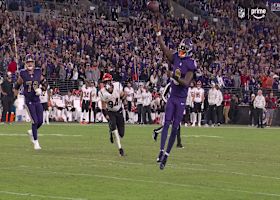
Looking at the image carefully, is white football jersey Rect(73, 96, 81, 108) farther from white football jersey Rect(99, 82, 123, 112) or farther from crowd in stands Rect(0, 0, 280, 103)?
white football jersey Rect(99, 82, 123, 112)

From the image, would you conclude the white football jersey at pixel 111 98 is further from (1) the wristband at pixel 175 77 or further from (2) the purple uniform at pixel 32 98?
(1) the wristband at pixel 175 77

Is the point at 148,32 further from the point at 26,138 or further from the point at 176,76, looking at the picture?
the point at 176,76

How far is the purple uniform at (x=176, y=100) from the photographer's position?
1688 cm

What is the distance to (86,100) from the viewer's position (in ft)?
129

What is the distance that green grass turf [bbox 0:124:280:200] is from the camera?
13.0m

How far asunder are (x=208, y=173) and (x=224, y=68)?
31.4m

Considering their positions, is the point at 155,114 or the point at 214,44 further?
the point at 214,44

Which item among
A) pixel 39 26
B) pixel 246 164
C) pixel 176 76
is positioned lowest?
pixel 246 164

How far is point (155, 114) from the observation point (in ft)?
138

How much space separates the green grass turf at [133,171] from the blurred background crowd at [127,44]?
16510 millimetres

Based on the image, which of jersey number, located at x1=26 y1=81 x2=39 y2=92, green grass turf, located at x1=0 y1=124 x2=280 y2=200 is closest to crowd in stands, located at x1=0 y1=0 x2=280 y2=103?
green grass turf, located at x1=0 y1=124 x2=280 y2=200

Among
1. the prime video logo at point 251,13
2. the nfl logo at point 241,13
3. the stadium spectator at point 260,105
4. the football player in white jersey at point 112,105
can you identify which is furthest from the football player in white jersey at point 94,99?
the football player in white jersey at point 112,105

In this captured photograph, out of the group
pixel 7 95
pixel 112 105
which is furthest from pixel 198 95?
pixel 112 105

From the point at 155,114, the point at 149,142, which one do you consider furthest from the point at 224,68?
the point at 149,142
